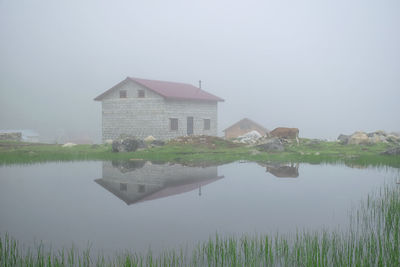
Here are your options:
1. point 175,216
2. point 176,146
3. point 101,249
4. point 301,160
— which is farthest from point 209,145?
point 101,249

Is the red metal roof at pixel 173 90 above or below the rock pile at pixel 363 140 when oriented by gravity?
above

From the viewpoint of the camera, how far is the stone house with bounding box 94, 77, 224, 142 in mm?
35031

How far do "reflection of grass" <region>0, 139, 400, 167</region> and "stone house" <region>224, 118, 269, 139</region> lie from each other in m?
18.8

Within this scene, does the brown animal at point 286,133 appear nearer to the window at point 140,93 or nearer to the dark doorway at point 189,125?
the dark doorway at point 189,125

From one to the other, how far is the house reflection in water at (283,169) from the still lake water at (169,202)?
8 centimetres

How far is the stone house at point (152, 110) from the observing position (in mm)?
35031

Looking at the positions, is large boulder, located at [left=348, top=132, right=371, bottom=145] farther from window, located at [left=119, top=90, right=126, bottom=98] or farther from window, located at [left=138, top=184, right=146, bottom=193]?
window, located at [left=119, top=90, right=126, bottom=98]

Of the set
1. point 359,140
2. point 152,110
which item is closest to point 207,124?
point 152,110

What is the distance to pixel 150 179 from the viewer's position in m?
14.8

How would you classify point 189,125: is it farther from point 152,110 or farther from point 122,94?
point 122,94

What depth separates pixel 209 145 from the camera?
2750 cm

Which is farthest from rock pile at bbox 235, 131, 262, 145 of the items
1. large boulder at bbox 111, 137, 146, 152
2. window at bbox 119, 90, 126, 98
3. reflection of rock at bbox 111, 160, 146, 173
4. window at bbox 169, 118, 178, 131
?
reflection of rock at bbox 111, 160, 146, 173

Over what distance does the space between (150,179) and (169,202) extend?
390 cm

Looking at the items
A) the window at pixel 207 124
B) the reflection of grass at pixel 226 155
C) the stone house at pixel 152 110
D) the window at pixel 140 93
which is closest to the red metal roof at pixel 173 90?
the stone house at pixel 152 110
